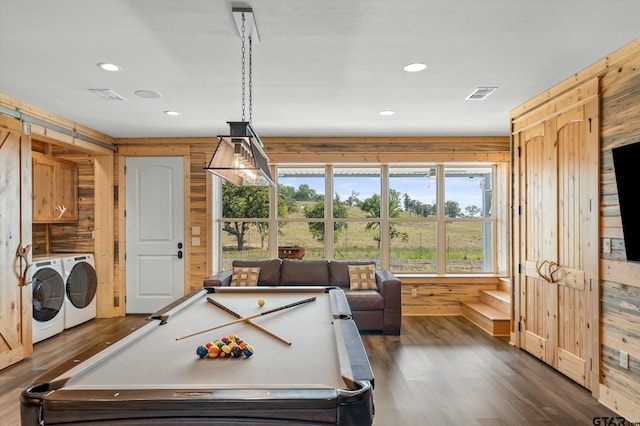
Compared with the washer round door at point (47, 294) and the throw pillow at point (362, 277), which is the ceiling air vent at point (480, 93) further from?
the washer round door at point (47, 294)

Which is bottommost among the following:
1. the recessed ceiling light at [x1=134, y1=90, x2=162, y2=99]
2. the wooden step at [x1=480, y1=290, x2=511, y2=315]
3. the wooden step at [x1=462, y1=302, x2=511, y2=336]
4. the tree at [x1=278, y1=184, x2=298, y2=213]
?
the wooden step at [x1=462, y1=302, x2=511, y2=336]

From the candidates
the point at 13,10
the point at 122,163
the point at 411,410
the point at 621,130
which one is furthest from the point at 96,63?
the point at 621,130

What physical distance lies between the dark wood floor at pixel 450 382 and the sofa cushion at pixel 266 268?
1.45 m

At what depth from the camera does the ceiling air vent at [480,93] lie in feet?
11.6

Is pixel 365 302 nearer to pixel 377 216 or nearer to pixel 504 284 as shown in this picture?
pixel 377 216

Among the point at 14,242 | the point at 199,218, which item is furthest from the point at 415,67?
the point at 14,242

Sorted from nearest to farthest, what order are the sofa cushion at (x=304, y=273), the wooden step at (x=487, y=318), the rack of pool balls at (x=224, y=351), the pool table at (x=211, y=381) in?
1. the pool table at (x=211, y=381)
2. the rack of pool balls at (x=224, y=351)
3. the wooden step at (x=487, y=318)
4. the sofa cushion at (x=304, y=273)

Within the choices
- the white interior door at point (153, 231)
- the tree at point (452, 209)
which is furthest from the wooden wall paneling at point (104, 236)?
the tree at point (452, 209)

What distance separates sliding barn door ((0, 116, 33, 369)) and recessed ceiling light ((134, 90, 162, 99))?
4.26 feet

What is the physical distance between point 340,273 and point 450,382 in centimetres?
220

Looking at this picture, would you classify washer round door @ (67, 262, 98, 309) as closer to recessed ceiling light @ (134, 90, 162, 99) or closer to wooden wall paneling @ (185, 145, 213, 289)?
wooden wall paneling @ (185, 145, 213, 289)

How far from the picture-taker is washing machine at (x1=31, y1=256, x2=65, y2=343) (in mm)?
4203

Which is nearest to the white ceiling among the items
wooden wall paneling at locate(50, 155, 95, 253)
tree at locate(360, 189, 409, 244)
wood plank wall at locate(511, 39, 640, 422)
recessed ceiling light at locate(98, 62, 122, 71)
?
recessed ceiling light at locate(98, 62, 122, 71)

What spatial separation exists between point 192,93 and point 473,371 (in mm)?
3666
